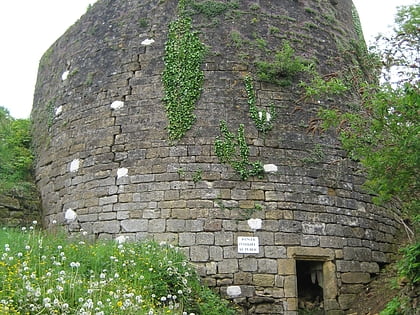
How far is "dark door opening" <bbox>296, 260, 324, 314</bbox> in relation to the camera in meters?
8.36

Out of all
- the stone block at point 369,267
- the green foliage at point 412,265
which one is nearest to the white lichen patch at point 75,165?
the stone block at point 369,267

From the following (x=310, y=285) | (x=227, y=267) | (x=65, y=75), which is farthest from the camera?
(x=65, y=75)

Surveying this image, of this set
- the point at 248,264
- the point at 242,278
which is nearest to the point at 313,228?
the point at 248,264

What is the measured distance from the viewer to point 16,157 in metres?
11.2

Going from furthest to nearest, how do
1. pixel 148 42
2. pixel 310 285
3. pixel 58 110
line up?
pixel 58 110
pixel 148 42
pixel 310 285

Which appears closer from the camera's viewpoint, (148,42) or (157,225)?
(157,225)

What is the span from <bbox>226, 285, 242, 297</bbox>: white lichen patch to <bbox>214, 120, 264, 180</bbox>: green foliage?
5.36 ft

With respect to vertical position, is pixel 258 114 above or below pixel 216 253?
above

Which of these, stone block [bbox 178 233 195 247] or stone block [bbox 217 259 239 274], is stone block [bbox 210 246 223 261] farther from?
stone block [bbox 178 233 195 247]

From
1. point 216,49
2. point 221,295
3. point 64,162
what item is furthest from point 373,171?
point 64,162

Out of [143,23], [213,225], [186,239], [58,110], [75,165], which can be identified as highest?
[143,23]

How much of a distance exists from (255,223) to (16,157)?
557 cm

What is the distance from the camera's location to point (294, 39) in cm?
981

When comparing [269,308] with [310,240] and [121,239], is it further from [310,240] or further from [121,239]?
[121,239]
